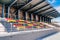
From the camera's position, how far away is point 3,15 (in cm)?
2109

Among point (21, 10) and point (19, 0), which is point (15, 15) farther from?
point (19, 0)

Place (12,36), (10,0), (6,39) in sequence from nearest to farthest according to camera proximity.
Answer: (6,39) < (12,36) < (10,0)

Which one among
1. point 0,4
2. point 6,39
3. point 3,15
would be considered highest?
point 0,4

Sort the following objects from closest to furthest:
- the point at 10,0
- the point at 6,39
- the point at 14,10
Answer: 1. the point at 6,39
2. the point at 10,0
3. the point at 14,10

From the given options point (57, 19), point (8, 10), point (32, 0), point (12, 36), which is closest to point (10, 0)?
point (8, 10)

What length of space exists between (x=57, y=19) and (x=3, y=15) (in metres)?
34.9

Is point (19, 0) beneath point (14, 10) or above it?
above

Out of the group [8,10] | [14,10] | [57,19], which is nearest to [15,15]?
[14,10]

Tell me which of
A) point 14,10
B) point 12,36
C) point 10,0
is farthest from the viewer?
point 14,10

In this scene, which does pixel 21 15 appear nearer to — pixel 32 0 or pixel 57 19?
pixel 32 0

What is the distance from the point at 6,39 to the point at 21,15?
2055cm

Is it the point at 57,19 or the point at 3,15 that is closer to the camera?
the point at 3,15

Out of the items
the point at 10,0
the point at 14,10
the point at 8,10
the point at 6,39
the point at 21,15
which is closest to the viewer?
the point at 6,39

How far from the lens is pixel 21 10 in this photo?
2695cm
